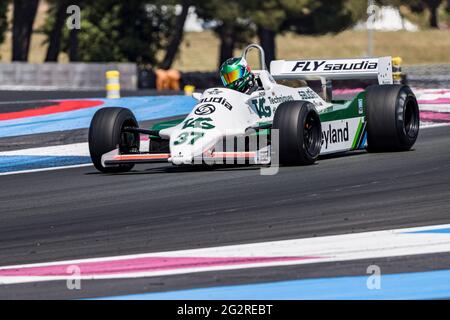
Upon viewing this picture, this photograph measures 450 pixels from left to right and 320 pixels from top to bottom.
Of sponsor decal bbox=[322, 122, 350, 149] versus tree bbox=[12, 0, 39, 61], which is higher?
tree bbox=[12, 0, 39, 61]

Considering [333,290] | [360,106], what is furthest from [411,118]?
[333,290]

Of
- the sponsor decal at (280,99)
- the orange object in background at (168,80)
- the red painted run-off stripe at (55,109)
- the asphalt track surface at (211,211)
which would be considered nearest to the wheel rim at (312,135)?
the asphalt track surface at (211,211)

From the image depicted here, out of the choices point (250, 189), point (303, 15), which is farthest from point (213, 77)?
point (250, 189)

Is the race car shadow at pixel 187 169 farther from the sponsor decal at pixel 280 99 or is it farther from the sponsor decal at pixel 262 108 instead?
the sponsor decal at pixel 280 99

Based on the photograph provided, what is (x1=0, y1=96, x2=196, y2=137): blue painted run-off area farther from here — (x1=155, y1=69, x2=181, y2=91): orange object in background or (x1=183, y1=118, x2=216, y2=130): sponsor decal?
(x1=155, y1=69, x2=181, y2=91): orange object in background

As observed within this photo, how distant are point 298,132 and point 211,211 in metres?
2.16

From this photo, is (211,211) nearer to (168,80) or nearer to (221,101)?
(221,101)

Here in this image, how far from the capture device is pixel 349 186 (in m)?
9.94

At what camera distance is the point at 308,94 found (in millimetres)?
12484

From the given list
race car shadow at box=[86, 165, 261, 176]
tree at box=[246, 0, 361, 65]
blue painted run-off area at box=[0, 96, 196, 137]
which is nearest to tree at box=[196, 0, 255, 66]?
tree at box=[246, 0, 361, 65]

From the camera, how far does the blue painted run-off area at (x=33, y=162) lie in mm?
13609

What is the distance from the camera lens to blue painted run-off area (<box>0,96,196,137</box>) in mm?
16375

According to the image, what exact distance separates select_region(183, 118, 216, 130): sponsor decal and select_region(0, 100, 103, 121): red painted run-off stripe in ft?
24.5
